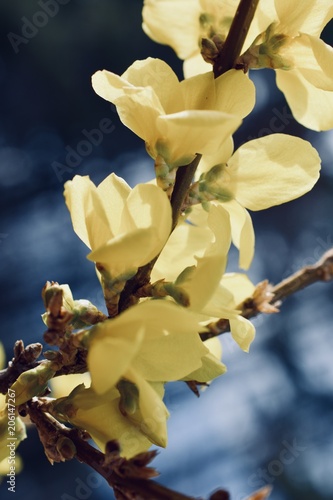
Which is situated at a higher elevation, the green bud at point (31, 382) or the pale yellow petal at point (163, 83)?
the pale yellow petal at point (163, 83)

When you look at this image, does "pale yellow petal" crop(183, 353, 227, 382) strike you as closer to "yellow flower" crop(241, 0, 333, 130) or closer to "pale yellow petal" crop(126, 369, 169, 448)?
"pale yellow petal" crop(126, 369, 169, 448)

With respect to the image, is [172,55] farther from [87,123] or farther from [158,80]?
[158,80]

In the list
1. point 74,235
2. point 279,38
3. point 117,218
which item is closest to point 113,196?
point 117,218

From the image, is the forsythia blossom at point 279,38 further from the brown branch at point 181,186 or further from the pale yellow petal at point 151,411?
the pale yellow petal at point 151,411

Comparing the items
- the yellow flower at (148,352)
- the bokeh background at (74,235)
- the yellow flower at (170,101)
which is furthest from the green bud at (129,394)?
the bokeh background at (74,235)

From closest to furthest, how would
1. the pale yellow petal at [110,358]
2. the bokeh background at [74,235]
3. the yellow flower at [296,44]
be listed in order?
the pale yellow petal at [110,358] → the yellow flower at [296,44] → the bokeh background at [74,235]

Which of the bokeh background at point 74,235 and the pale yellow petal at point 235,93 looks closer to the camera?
the pale yellow petal at point 235,93

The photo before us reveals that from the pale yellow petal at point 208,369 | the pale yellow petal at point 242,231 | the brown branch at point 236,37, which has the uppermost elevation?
the brown branch at point 236,37

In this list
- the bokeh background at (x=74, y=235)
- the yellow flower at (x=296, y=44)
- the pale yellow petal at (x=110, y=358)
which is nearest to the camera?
the pale yellow petal at (x=110, y=358)
